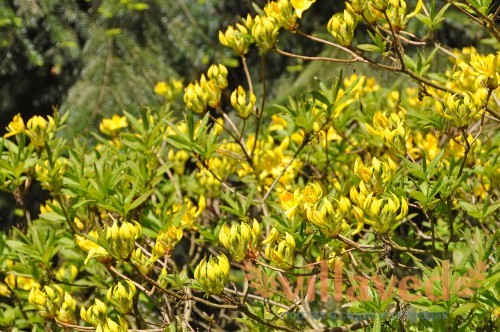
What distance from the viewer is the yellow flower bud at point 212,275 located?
2.88 feet

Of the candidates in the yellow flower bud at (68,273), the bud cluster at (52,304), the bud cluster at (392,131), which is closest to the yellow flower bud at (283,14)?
the bud cluster at (392,131)

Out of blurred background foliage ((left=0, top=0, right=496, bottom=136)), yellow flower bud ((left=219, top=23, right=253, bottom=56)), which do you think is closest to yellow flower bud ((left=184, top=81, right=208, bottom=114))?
yellow flower bud ((left=219, top=23, right=253, bottom=56))

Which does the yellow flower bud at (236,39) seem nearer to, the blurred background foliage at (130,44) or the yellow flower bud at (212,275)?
the yellow flower bud at (212,275)

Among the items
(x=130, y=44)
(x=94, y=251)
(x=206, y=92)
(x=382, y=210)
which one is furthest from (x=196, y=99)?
(x=130, y=44)

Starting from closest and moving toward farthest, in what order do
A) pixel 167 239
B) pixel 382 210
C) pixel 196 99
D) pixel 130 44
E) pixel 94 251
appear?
1. pixel 382 210
2. pixel 94 251
3. pixel 167 239
4. pixel 196 99
5. pixel 130 44

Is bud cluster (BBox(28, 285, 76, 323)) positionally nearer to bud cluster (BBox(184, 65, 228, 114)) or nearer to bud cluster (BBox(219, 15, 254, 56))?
bud cluster (BBox(184, 65, 228, 114))

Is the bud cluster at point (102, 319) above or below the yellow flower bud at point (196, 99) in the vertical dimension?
below

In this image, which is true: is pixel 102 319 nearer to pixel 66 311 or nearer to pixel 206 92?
pixel 66 311

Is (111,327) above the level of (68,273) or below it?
above

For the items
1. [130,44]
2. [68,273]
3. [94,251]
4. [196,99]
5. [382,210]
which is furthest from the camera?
[130,44]

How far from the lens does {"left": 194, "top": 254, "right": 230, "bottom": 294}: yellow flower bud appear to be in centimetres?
88

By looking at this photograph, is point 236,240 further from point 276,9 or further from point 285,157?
point 285,157

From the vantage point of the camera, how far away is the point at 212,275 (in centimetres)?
88

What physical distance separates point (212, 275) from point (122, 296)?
0.55 feet
